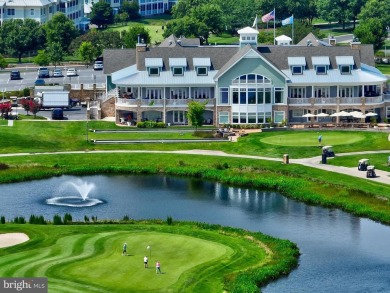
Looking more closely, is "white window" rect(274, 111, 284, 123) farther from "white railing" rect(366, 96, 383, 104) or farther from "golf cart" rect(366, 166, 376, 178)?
"golf cart" rect(366, 166, 376, 178)

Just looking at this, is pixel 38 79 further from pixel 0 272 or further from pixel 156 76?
pixel 0 272

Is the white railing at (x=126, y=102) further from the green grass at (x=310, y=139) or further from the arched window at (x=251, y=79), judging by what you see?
the green grass at (x=310, y=139)

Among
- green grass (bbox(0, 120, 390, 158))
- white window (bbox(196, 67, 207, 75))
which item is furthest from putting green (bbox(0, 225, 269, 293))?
white window (bbox(196, 67, 207, 75))

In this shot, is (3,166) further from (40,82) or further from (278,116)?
(40,82)

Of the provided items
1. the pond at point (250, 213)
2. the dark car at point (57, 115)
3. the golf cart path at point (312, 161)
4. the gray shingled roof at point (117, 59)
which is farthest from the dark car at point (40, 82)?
the pond at point (250, 213)

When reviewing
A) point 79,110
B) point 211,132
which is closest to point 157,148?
point 211,132

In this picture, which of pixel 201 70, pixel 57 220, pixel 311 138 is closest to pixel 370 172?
pixel 311 138
